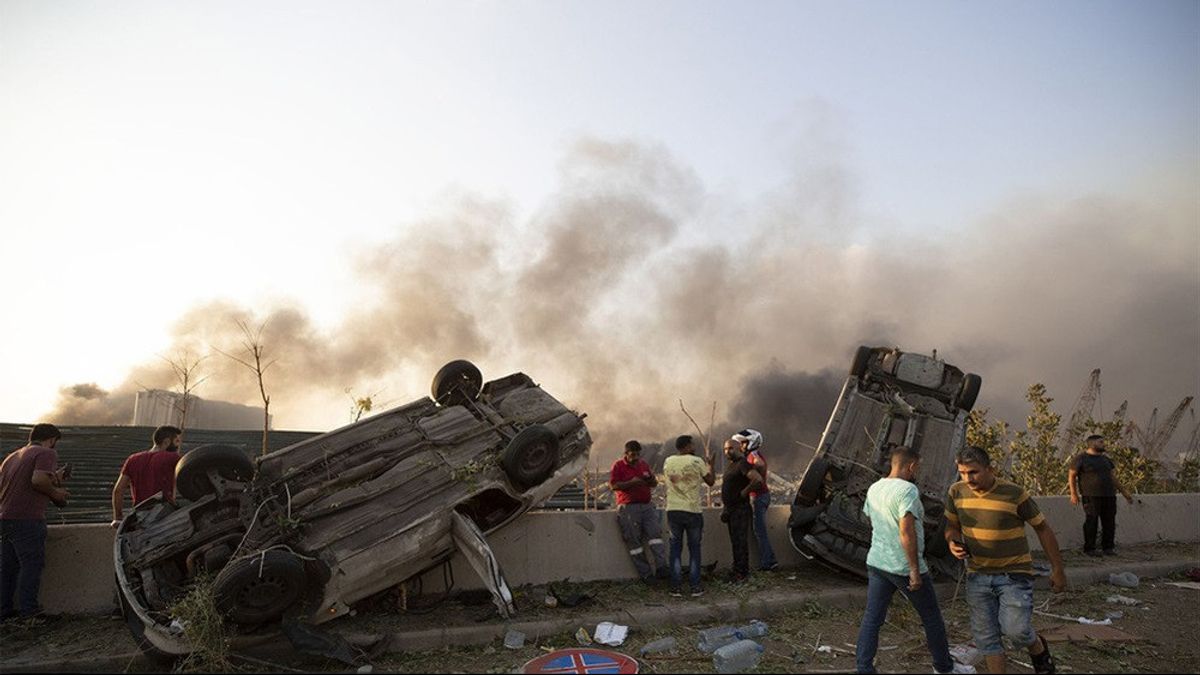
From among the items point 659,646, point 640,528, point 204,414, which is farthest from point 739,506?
point 204,414

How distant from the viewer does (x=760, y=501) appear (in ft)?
26.2

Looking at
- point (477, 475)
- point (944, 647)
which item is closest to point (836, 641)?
point (944, 647)

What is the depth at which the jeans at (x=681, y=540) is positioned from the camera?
23.5 ft

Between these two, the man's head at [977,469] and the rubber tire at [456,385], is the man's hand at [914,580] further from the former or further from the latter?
the rubber tire at [456,385]

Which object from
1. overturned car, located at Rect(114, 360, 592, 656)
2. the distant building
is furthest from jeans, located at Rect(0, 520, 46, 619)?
the distant building

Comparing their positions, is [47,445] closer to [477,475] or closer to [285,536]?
[285,536]

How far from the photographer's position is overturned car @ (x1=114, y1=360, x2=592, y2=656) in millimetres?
4945

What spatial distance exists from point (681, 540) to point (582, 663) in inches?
99.2

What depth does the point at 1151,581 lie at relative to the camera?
8.66 m

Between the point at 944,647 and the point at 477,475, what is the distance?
388 cm

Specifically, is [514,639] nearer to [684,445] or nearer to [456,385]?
[684,445]

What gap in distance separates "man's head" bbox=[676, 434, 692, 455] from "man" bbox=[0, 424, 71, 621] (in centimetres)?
589

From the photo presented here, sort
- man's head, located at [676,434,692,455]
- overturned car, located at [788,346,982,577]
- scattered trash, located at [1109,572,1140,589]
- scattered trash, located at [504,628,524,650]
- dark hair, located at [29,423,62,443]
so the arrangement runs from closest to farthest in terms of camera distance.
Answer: scattered trash, located at [504,628,524,650] < dark hair, located at [29,423,62,443] < man's head, located at [676,434,692,455] < overturned car, located at [788,346,982,577] < scattered trash, located at [1109,572,1140,589]

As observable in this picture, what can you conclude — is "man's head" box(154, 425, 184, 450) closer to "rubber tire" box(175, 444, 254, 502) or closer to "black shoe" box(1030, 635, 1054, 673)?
"rubber tire" box(175, 444, 254, 502)
